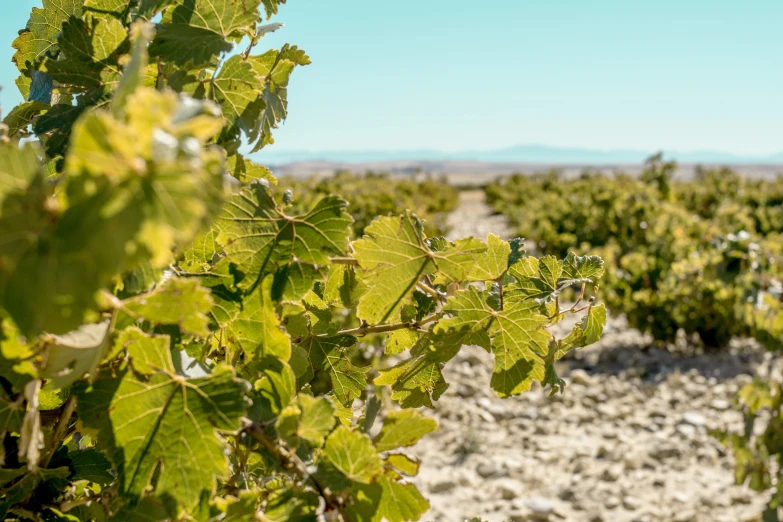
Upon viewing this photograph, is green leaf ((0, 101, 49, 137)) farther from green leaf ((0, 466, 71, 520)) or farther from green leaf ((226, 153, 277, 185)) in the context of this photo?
green leaf ((0, 466, 71, 520))

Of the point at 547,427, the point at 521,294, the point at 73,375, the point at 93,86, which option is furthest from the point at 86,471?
the point at 547,427

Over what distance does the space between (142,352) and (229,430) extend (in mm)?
131

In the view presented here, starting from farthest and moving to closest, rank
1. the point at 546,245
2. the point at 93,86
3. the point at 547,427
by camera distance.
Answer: the point at 546,245, the point at 547,427, the point at 93,86

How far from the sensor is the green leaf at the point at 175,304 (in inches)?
27.4

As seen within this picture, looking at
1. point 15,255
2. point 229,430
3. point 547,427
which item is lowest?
point 547,427

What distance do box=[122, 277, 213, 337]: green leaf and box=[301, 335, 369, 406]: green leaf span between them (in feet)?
1.53

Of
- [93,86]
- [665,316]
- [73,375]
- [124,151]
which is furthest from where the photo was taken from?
[665,316]

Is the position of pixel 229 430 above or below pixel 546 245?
above

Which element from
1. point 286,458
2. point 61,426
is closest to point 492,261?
point 286,458

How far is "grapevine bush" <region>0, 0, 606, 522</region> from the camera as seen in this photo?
51 cm

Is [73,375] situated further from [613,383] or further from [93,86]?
[613,383]

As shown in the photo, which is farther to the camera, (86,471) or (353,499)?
(86,471)

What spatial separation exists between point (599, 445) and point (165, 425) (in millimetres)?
4693

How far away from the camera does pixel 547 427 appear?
5.30 m
